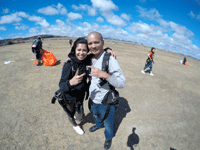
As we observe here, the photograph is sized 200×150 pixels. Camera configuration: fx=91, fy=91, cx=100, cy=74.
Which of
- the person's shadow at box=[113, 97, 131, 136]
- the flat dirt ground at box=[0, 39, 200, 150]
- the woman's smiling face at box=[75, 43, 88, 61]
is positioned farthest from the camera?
the person's shadow at box=[113, 97, 131, 136]

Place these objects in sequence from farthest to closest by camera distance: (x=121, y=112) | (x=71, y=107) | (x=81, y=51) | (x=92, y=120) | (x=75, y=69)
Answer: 1. (x=121, y=112)
2. (x=92, y=120)
3. (x=71, y=107)
4. (x=75, y=69)
5. (x=81, y=51)

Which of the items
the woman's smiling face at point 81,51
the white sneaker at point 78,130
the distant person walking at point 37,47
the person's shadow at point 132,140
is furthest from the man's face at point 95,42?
the distant person walking at point 37,47

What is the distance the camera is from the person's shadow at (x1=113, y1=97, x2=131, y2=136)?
295 cm

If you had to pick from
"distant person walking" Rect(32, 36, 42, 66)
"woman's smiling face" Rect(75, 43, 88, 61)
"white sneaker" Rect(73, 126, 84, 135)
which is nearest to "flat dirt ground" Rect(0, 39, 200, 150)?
"white sneaker" Rect(73, 126, 84, 135)

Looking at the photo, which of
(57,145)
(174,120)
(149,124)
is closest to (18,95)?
(57,145)

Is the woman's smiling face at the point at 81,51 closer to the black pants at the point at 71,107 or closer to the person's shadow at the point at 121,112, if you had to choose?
the black pants at the point at 71,107

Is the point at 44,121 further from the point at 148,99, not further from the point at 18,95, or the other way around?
the point at 148,99

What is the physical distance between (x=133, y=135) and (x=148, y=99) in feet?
7.00

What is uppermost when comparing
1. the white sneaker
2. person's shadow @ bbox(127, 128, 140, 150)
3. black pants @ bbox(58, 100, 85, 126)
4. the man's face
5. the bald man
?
the man's face

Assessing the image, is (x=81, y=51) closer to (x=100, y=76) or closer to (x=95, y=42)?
(x=95, y=42)

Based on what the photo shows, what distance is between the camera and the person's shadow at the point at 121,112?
9.66 ft

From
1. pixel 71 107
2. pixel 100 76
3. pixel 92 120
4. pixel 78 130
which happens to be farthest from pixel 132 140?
pixel 100 76

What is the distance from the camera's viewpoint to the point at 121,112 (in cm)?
340

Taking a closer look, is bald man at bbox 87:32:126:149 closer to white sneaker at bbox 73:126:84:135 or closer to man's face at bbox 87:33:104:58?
man's face at bbox 87:33:104:58
